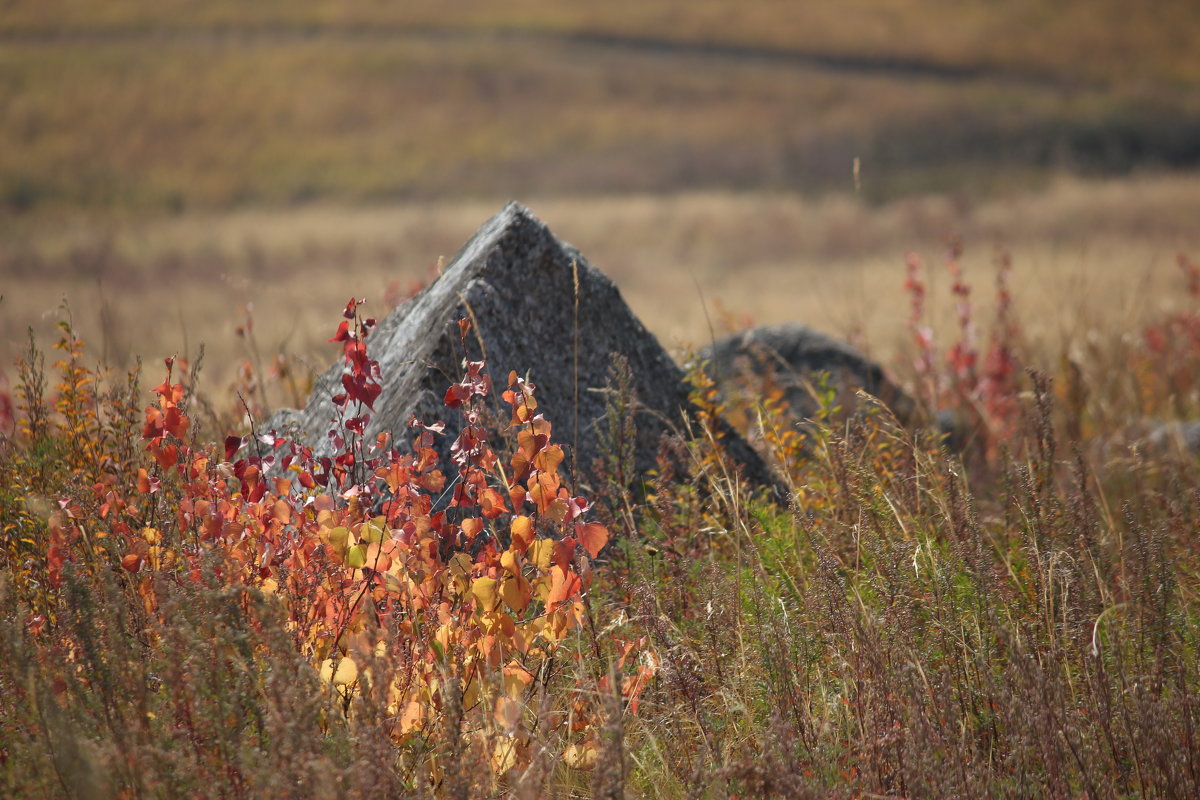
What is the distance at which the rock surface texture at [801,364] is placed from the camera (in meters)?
4.47

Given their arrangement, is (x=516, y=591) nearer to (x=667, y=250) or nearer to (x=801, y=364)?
(x=801, y=364)

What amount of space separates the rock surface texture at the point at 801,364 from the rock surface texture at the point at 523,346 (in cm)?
111

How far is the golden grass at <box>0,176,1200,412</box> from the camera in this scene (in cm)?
1469

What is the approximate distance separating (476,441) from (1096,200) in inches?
960

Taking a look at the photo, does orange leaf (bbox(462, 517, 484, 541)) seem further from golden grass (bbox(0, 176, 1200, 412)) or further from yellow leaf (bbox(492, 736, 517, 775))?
golden grass (bbox(0, 176, 1200, 412))

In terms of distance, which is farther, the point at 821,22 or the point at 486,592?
the point at 821,22

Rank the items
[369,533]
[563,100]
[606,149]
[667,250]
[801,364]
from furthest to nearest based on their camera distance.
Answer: [563,100] → [606,149] → [667,250] → [801,364] → [369,533]

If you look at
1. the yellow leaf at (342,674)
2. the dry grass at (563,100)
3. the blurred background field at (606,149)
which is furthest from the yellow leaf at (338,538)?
the dry grass at (563,100)

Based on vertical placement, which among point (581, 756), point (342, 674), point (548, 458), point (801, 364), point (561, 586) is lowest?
point (581, 756)

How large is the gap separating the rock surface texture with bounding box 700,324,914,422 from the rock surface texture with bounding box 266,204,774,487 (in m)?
1.11

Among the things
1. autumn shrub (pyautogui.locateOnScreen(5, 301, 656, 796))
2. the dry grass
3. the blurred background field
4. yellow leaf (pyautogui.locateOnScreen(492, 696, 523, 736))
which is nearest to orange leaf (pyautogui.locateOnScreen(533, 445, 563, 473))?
autumn shrub (pyautogui.locateOnScreen(5, 301, 656, 796))

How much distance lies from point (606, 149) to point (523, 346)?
1300 inches

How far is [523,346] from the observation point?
3049 mm

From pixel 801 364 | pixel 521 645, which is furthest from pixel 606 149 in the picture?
pixel 521 645
